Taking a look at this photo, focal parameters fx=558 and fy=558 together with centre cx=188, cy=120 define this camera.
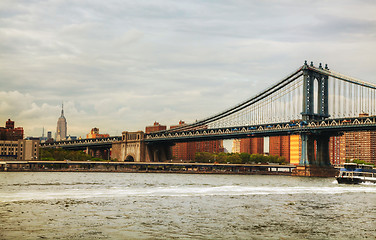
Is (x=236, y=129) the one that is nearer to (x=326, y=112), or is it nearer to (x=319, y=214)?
(x=326, y=112)

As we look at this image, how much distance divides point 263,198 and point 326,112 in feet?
254

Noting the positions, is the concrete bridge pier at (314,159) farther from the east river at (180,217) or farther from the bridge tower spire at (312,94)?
the east river at (180,217)

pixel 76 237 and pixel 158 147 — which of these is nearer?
pixel 76 237

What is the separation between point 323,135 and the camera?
124125 mm

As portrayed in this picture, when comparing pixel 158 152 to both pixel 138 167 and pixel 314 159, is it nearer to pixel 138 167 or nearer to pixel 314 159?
pixel 138 167

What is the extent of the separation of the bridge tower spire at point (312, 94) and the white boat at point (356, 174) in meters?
37.1

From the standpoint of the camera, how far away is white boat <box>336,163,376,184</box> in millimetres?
82250

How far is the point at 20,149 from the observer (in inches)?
6919

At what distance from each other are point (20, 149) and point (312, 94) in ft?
319

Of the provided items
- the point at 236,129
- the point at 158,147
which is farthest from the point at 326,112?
the point at 158,147

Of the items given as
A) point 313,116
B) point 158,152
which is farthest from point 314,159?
point 158,152

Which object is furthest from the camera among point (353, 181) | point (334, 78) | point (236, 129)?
point (236, 129)

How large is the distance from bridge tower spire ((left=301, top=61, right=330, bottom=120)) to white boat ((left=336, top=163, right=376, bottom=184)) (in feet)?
122

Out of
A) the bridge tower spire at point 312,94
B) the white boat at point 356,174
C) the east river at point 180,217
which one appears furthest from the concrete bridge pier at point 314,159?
the east river at point 180,217
